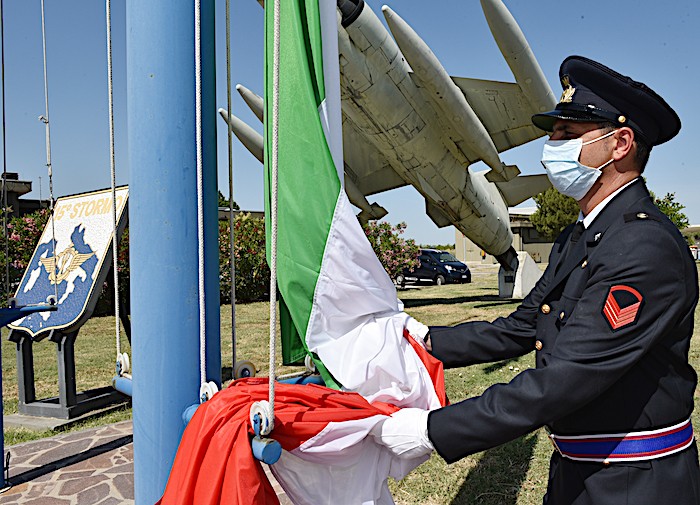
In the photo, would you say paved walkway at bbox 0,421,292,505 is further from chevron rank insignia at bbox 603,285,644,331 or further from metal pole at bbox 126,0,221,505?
chevron rank insignia at bbox 603,285,644,331

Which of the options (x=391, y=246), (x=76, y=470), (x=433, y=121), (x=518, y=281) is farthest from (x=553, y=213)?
(x=76, y=470)

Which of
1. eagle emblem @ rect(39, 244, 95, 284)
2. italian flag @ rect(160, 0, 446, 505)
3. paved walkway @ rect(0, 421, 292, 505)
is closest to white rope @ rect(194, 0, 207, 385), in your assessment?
italian flag @ rect(160, 0, 446, 505)

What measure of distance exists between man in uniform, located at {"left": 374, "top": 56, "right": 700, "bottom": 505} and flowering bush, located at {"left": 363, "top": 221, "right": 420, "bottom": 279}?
542 inches

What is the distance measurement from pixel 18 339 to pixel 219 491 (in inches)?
196

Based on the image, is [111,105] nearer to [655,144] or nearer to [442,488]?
[655,144]

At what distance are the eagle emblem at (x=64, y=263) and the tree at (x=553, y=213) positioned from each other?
3324cm

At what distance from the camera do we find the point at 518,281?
15789mm

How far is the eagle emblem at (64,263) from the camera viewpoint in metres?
5.24

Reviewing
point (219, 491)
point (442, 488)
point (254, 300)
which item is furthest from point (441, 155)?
point (219, 491)

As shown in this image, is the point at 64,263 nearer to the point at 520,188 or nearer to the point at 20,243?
the point at 20,243

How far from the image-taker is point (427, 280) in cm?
2269

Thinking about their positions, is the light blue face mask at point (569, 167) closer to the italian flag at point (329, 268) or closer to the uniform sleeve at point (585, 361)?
the uniform sleeve at point (585, 361)

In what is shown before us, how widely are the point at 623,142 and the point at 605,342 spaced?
609mm

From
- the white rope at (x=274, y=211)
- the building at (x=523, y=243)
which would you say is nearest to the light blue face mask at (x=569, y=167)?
the white rope at (x=274, y=211)
